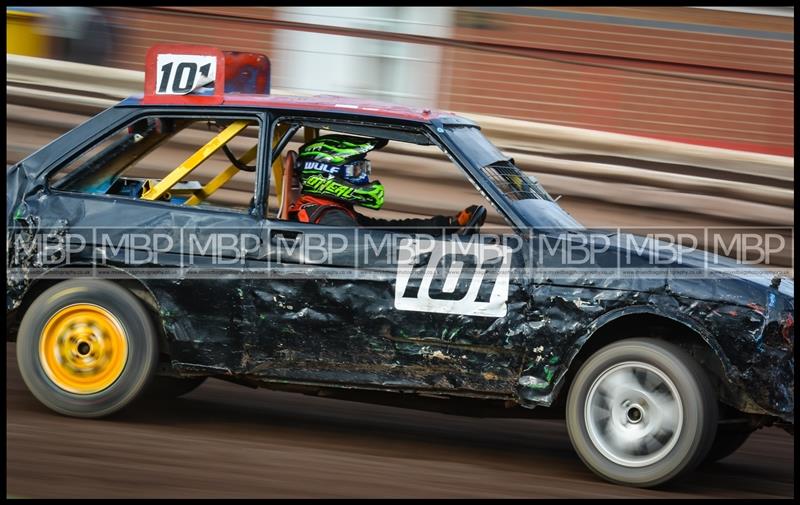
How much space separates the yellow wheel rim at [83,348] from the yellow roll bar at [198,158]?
676mm

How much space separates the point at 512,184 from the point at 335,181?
2.91 ft

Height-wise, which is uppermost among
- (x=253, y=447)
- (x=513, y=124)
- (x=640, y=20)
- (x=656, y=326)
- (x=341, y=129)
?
(x=640, y=20)

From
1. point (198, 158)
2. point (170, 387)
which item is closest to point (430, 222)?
point (198, 158)

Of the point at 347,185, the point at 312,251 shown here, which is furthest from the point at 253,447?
the point at 347,185

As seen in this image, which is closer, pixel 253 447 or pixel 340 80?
pixel 253 447

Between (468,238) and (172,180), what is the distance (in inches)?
63.8

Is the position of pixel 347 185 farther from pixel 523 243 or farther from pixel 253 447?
pixel 253 447

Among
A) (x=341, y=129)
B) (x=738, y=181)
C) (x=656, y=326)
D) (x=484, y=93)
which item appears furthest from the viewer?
(x=484, y=93)

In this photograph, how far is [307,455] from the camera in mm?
5285

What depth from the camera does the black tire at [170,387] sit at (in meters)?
6.12

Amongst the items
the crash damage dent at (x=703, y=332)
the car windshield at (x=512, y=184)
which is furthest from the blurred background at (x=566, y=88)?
the crash damage dent at (x=703, y=332)

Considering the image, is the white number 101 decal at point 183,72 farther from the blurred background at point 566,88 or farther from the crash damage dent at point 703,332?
the blurred background at point 566,88

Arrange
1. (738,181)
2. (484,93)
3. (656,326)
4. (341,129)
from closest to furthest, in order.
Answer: (656,326) < (341,129) < (738,181) < (484,93)

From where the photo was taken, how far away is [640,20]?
9.82m
